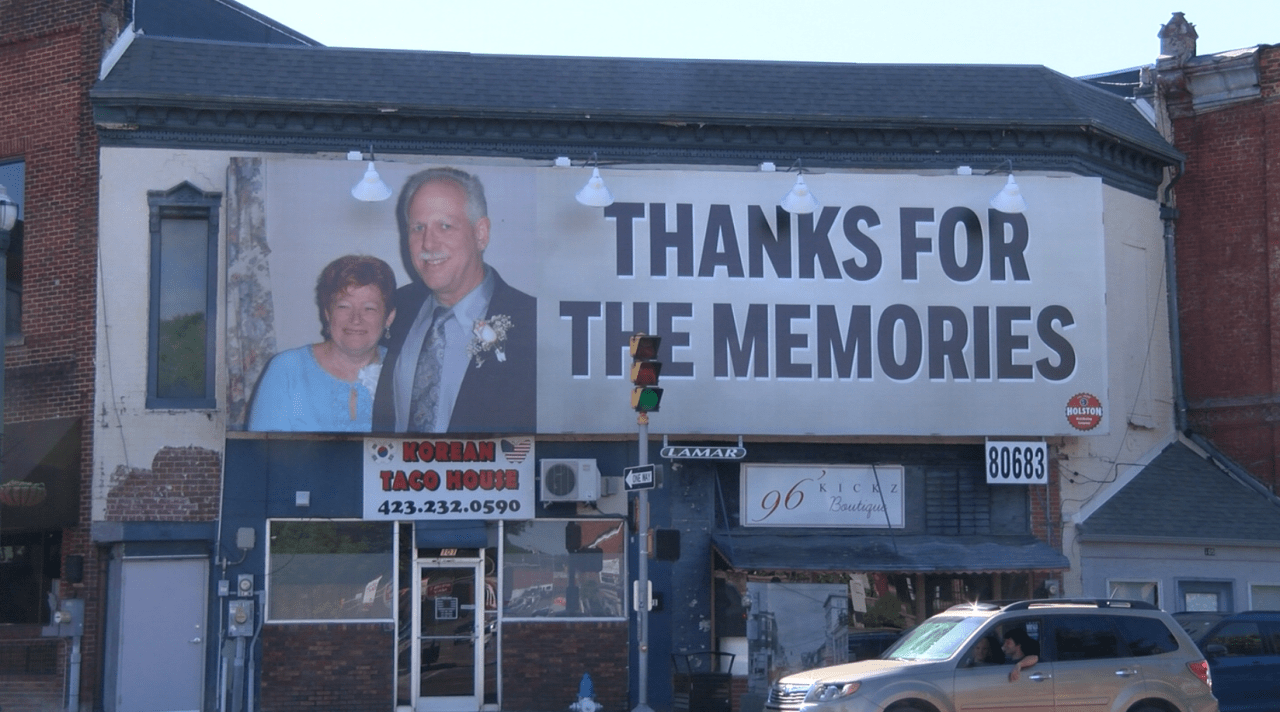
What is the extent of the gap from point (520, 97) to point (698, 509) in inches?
264

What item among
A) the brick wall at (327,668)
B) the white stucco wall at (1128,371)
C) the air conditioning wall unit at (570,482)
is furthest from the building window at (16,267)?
the white stucco wall at (1128,371)

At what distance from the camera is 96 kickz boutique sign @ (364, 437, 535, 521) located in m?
21.1

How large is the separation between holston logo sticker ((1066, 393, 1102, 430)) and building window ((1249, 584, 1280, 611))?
12.1ft

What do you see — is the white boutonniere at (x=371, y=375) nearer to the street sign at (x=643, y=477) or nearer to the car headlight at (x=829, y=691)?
the street sign at (x=643, y=477)

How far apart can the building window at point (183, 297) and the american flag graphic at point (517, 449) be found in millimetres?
4174

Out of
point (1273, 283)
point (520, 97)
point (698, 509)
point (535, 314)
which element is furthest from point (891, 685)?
point (1273, 283)

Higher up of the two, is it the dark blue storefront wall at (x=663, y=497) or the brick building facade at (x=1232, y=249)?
the brick building facade at (x=1232, y=249)

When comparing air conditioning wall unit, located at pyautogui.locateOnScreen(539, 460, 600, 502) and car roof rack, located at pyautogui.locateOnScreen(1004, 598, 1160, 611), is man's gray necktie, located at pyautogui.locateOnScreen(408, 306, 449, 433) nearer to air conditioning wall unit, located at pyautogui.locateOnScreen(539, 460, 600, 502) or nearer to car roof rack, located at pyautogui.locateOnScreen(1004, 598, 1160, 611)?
air conditioning wall unit, located at pyautogui.locateOnScreen(539, 460, 600, 502)

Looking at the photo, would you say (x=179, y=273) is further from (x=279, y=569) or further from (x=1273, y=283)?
(x=1273, y=283)

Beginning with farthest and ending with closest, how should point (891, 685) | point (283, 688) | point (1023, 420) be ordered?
point (1023, 420) → point (283, 688) → point (891, 685)

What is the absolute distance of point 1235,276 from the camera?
2422cm

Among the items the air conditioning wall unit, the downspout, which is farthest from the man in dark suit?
the downspout

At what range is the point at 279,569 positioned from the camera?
68.4ft

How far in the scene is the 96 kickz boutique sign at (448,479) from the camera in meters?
21.1
